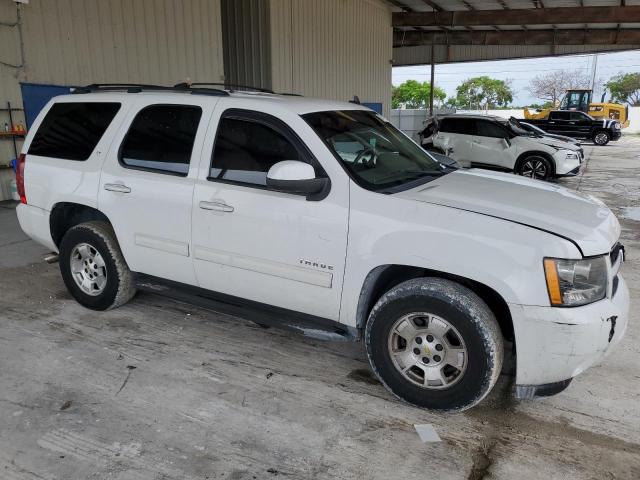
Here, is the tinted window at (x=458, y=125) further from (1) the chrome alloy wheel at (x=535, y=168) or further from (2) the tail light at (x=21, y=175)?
(2) the tail light at (x=21, y=175)

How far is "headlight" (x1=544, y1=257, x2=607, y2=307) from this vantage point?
9.16 ft

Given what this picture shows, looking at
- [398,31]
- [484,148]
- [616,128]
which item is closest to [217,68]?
[484,148]

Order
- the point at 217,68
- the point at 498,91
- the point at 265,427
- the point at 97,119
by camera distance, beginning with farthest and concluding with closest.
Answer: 1. the point at 498,91
2. the point at 217,68
3. the point at 97,119
4. the point at 265,427

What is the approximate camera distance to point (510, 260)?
2850 millimetres

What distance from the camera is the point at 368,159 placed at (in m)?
3.77

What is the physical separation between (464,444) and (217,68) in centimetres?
1185

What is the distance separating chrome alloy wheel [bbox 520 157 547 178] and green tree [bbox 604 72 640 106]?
65304 mm

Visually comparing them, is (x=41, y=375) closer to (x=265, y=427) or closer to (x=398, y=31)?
(x=265, y=427)

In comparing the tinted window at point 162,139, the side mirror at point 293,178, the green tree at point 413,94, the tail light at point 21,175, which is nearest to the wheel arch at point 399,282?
the side mirror at point 293,178

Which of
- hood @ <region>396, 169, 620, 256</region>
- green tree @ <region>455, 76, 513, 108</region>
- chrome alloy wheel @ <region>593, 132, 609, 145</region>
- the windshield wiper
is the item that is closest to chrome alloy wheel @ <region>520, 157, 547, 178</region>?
hood @ <region>396, 169, 620, 256</region>

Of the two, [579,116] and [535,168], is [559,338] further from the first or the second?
[579,116]

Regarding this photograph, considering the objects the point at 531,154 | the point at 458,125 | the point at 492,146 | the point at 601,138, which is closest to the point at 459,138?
the point at 458,125

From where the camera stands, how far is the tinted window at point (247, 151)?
11.7 feet

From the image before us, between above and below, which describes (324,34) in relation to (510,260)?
above
